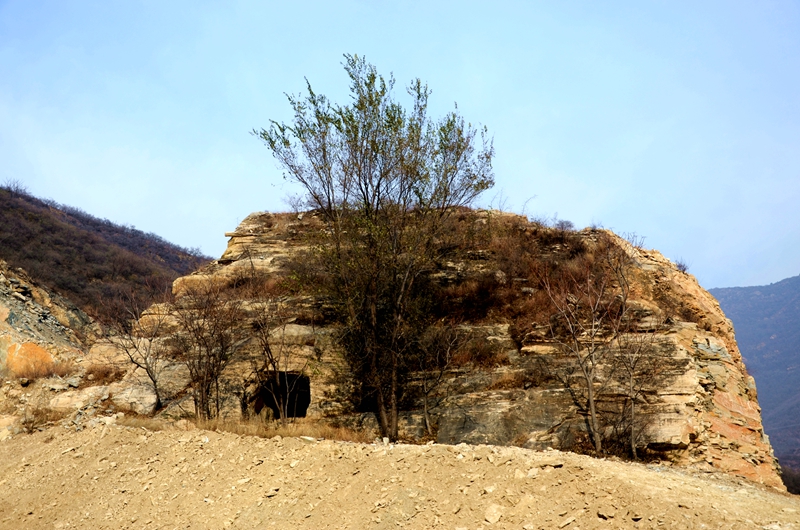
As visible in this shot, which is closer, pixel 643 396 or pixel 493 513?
pixel 493 513

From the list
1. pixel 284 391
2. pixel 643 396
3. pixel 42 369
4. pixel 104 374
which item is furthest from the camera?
pixel 284 391

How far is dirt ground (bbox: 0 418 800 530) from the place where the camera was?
7.69 m

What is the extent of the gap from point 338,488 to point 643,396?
8131 millimetres

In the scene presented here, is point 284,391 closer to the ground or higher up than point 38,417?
higher up

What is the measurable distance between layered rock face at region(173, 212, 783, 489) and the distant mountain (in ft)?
252

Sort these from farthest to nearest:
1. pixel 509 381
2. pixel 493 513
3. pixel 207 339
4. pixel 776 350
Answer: pixel 776 350 < pixel 207 339 < pixel 509 381 < pixel 493 513

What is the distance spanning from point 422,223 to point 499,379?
495 cm

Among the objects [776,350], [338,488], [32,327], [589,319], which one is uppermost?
[32,327]

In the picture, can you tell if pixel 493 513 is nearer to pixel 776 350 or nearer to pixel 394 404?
pixel 394 404

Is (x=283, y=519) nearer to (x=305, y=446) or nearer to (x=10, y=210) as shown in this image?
(x=305, y=446)

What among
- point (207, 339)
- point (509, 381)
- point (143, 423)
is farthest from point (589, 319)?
point (143, 423)

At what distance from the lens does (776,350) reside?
154 meters

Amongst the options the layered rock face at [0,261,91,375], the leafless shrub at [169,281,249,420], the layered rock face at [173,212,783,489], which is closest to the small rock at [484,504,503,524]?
the layered rock face at [173,212,783,489]

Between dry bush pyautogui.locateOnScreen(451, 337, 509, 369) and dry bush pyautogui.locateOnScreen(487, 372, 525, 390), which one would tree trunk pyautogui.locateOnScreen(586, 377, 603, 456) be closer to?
dry bush pyautogui.locateOnScreen(487, 372, 525, 390)
